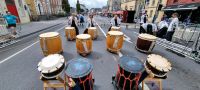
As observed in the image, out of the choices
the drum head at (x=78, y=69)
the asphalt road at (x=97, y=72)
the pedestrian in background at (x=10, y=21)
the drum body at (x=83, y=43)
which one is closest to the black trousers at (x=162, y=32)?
the asphalt road at (x=97, y=72)

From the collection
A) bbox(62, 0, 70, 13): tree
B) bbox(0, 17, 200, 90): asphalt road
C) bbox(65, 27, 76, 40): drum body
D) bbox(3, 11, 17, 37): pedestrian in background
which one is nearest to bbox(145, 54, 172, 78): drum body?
bbox(0, 17, 200, 90): asphalt road

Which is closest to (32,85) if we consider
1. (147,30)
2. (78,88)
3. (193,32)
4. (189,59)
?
(78,88)

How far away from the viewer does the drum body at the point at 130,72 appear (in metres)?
2.26

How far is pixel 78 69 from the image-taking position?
218 cm

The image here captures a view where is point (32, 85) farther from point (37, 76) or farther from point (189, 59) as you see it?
point (189, 59)

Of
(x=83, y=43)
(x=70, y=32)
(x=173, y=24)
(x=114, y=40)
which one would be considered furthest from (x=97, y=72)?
(x=173, y=24)

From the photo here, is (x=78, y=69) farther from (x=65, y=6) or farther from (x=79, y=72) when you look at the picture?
(x=65, y=6)

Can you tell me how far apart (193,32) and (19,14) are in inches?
916

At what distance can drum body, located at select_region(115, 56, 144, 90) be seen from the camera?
2262 millimetres

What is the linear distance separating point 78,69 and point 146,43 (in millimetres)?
4306

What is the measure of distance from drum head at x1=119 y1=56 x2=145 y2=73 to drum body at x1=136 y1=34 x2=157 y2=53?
3425 mm

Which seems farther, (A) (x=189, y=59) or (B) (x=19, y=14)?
(B) (x=19, y=14)

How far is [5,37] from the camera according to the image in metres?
7.58

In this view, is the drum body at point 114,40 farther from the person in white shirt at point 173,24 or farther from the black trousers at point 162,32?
the black trousers at point 162,32
